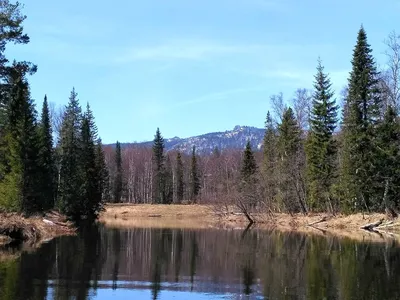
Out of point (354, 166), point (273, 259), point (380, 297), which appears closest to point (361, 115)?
point (354, 166)

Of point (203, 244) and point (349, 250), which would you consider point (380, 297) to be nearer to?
point (349, 250)

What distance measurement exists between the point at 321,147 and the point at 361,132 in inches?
364

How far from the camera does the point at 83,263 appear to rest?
74.0 feet

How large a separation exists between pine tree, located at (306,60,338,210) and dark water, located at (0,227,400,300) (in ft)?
86.5

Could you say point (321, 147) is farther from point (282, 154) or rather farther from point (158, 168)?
point (158, 168)

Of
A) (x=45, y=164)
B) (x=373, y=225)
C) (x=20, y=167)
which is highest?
(x=45, y=164)

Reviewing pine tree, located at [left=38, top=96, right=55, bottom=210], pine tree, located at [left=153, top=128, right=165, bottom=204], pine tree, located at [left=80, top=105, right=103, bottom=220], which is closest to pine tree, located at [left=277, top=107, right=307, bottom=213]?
pine tree, located at [left=80, top=105, right=103, bottom=220]

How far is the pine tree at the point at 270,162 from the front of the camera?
6475 centimetres

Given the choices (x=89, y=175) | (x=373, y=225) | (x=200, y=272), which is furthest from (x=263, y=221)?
(x=200, y=272)

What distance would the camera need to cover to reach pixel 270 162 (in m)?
71.0

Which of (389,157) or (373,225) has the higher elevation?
(389,157)

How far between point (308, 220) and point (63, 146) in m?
29.8

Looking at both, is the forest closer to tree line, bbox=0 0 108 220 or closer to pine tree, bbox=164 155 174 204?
tree line, bbox=0 0 108 220

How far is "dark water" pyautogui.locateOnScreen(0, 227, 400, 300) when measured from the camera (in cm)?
1555
